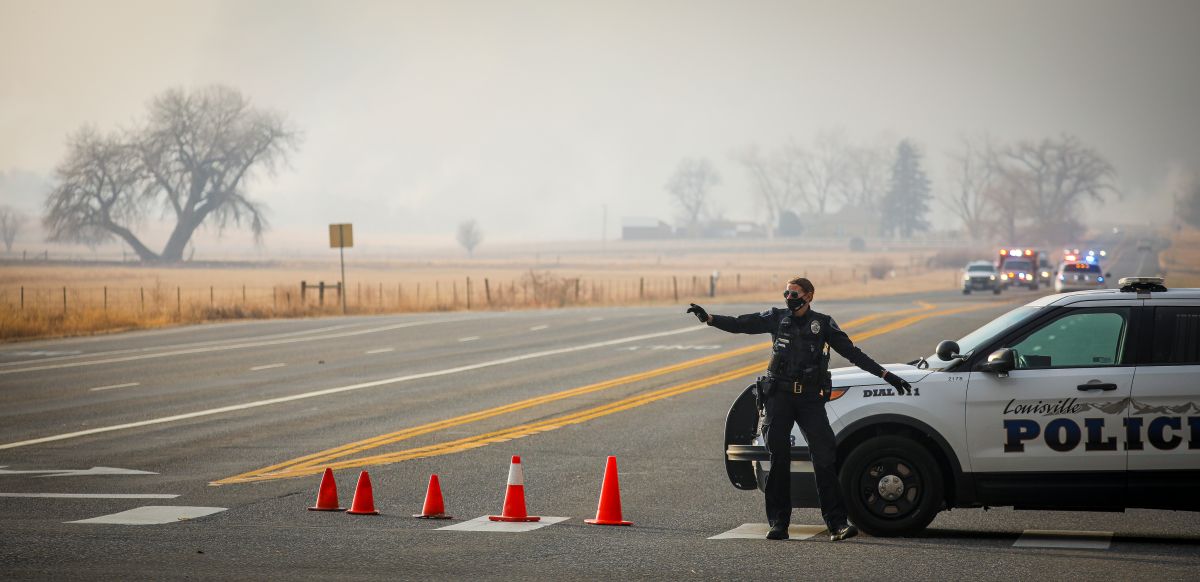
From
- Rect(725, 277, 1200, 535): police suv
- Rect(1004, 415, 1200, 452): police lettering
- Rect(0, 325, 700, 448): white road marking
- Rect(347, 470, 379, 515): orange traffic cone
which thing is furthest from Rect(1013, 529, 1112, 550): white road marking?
Rect(347, 470, 379, 515): orange traffic cone

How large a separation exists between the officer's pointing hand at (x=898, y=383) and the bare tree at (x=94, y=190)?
109m

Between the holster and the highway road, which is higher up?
the holster

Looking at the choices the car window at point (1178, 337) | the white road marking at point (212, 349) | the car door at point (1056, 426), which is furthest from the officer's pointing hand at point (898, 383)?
the white road marking at point (212, 349)

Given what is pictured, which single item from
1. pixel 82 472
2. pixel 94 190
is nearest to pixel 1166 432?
pixel 82 472

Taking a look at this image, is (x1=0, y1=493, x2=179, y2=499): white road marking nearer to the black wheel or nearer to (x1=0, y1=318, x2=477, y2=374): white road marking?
the black wheel

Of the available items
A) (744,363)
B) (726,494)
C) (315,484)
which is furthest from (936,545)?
(744,363)

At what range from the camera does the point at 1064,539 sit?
10.2 metres

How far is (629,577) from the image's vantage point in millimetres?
8648

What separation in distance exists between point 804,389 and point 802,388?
0.02 meters

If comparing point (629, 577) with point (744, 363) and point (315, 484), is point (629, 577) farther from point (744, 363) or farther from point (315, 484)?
point (744, 363)

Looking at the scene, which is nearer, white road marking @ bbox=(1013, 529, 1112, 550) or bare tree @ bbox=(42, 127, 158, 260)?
white road marking @ bbox=(1013, 529, 1112, 550)

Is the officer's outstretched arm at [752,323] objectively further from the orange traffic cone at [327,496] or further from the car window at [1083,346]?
the orange traffic cone at [327,496]

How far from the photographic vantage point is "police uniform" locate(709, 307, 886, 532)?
31.9 feet

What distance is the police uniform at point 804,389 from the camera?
973 centimetres
